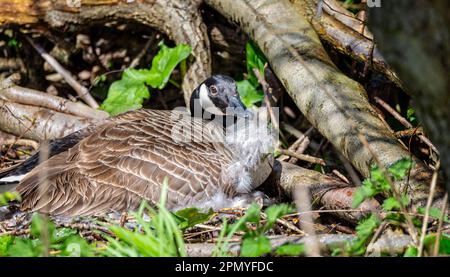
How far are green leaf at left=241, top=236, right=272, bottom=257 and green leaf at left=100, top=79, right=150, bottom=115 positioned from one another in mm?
3608

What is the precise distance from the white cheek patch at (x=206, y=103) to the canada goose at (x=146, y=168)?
0.40m

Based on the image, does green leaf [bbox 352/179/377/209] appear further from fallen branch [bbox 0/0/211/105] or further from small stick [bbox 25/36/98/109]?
small stick [bbox 25/36/98/109]

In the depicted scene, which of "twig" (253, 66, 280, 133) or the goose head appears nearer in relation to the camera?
the goose head

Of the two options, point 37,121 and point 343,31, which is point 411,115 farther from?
point 37,121

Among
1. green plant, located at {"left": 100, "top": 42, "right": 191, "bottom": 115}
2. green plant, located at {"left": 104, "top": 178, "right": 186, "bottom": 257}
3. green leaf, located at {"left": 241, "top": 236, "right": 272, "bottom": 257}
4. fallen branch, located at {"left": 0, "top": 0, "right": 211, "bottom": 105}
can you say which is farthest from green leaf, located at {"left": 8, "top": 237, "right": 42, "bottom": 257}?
fallen branch, located at {"left": 0, "top": 0, "right": 211, "bottom": 105}

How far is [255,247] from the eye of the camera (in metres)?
3.19

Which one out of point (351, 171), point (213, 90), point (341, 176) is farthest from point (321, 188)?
point (213, 90)

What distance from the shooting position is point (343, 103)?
516cm

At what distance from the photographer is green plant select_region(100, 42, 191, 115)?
6.60 meters

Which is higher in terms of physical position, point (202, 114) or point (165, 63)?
point (165, 63)

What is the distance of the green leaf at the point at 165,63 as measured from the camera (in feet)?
21.5

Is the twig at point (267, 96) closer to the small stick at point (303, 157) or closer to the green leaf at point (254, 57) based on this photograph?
the green leaf at point (254, 57)

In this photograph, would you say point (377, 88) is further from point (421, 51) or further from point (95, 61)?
point (421, 51)

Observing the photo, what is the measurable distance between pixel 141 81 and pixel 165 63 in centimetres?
29
